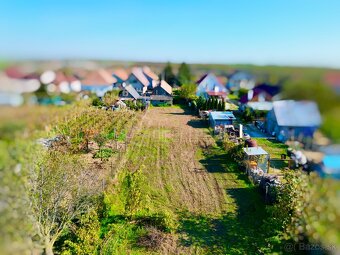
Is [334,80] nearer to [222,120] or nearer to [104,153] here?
[104,153]

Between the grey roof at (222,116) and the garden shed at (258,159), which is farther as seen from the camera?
the grey roof at (222,116)

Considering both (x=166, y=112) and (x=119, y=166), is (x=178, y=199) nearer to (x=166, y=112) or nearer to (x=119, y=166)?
(x=119, y=166)

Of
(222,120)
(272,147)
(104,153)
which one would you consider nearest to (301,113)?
(104,153)

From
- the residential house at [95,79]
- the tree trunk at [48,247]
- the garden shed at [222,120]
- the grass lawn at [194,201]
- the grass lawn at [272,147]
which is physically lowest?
the grass lawn at [194,201]

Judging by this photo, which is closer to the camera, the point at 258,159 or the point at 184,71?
the point at 184,71

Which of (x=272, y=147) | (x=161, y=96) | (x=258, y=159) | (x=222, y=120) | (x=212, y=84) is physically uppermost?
(x=212, y=84)

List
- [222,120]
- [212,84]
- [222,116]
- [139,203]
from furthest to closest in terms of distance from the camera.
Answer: [222,116]
[222,120]
[212,84]
[139,203]

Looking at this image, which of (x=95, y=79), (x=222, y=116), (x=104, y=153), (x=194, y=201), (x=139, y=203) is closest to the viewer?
(x=95, y=79)

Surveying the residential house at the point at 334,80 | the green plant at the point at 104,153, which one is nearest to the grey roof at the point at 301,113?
the residential house at the point at 334,80

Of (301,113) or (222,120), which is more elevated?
(301,113)

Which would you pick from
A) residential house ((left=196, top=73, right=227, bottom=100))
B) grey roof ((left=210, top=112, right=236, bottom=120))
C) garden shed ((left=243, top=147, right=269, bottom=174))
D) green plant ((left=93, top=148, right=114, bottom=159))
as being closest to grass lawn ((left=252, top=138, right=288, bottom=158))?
garden shed ((left=243, top=147, right=269, bottom=174))

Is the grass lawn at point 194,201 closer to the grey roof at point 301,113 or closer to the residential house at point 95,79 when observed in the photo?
the residential house at point 95,79
